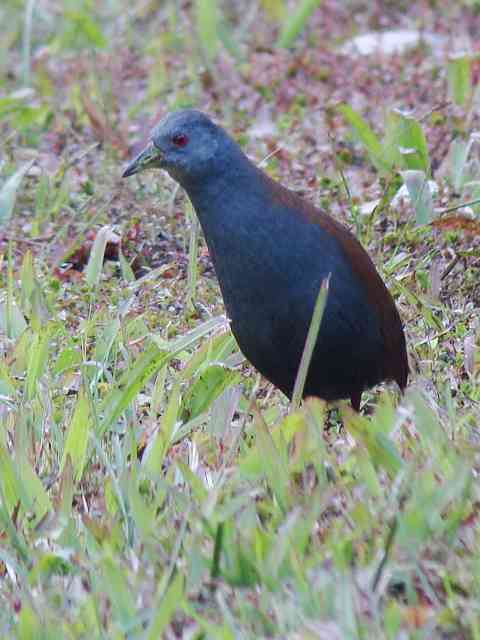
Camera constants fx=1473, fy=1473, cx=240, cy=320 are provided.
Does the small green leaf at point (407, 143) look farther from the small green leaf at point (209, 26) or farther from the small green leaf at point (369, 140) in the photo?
the small green leaf at point (209, 26)

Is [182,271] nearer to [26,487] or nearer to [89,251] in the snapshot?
[89,251]

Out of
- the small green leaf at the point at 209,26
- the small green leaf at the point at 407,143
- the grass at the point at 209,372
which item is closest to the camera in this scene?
the grass at the point at 209,372

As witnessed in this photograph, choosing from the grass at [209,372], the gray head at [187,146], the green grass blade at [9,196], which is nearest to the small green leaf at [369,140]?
the grass at [209,372]

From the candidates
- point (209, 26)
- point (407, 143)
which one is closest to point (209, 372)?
point (407, 143)

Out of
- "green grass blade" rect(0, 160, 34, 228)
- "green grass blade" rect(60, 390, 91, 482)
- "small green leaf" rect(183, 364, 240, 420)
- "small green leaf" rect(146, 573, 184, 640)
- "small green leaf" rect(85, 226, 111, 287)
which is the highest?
"green grass blade" rect(0, 160, 34, 228)

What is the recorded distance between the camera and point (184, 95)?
6.86 metres

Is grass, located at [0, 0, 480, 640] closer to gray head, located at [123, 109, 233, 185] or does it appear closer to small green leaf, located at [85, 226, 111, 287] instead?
small green leaf, located at [85, 226, 111, 287]

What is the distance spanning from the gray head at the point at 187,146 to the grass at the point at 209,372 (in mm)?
449

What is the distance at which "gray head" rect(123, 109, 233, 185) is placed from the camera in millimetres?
4133

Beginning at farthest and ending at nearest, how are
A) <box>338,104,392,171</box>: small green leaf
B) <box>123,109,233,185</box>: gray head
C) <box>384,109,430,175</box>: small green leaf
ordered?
<box>338,104,392,171</box>: small green leaf → <box>384,109,430,175</box>: small green leaf → <box>123,109,233,185</box>: gray head

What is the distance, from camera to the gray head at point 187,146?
413 cm

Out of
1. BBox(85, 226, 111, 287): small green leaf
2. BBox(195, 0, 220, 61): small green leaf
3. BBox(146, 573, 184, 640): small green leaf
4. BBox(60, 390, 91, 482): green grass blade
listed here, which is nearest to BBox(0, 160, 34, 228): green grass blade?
BBox(85, 226, 111, 287): small green leaf

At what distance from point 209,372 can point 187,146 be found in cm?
65

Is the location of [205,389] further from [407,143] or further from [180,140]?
[407,143]
